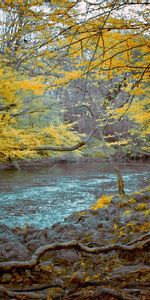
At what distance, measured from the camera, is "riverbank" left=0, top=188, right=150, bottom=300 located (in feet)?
9.76

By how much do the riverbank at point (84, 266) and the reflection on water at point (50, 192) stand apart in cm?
341

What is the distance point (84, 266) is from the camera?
12.7 ft

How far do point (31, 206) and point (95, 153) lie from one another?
16.6 m

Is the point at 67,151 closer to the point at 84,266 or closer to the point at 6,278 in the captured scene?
the point at 84,266

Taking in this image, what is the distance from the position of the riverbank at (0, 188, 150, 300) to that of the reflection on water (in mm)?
3405

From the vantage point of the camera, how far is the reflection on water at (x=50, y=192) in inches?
362

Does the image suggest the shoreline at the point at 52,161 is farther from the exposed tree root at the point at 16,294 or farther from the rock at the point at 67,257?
the exposed tree root at the point at 16,294

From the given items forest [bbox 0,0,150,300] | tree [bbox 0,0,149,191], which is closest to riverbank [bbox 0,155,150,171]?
forest [bbox 0,0,150,300]

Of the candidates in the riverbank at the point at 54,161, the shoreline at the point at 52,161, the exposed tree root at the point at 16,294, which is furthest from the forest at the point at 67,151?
the riverbank at the point at 54,161

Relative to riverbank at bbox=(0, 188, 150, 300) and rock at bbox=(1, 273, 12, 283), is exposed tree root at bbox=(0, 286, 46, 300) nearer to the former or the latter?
riverbank at bbox=(0, 188, 150, 300)

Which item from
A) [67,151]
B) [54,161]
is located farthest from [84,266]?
[54,161]

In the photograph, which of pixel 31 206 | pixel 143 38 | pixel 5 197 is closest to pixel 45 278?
pixel 143 38

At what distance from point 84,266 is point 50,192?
8.75m

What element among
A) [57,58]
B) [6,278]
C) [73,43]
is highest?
[57,58]
